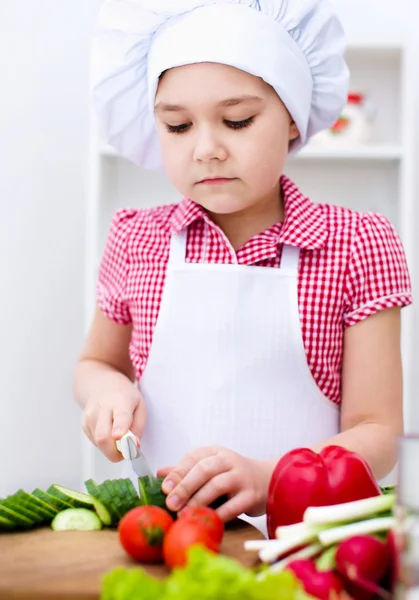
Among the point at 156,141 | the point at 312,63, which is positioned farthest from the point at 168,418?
the point at 312,63

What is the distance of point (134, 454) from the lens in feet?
2.98

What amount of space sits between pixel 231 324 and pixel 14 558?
55cm

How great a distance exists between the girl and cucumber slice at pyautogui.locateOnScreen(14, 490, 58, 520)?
18cm

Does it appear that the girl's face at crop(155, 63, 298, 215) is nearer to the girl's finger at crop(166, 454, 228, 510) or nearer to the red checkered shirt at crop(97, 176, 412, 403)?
the red checkered shirt at crop(97, 176, 412, 403)

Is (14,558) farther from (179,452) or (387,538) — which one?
(179,452)

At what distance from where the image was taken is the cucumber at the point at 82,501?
0.79 metres

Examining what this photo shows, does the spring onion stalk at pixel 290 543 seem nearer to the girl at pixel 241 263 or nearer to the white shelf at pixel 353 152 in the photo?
the girl at pixel 241 263

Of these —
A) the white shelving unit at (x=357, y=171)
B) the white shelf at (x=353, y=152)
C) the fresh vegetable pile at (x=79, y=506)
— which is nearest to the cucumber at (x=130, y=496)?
the fresh vegetable pile at (x=79, y=506)

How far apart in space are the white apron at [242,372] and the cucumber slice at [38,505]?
39cm

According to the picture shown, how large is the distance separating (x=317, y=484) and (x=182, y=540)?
144 millimetres

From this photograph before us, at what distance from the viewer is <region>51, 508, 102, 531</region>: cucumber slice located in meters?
0.78

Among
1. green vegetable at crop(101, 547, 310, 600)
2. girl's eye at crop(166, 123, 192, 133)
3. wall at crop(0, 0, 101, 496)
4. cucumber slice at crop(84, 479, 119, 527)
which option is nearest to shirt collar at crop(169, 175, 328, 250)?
girl's eye at crop(166, 123, 192, 133)

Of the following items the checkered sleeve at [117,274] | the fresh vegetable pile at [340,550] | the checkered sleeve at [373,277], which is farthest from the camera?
the checkered sleeve at [117,274]

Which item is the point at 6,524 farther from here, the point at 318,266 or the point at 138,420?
the point at 318,266
